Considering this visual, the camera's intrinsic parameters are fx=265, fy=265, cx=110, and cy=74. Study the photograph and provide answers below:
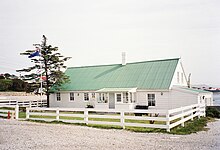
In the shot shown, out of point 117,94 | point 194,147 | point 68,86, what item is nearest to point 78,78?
point 68,86

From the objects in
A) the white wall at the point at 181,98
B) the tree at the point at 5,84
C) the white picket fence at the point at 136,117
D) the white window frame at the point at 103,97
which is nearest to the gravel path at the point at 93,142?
the white picket fence at the point at 136,117

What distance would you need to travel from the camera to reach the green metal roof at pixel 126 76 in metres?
23.7

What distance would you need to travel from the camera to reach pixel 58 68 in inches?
1124

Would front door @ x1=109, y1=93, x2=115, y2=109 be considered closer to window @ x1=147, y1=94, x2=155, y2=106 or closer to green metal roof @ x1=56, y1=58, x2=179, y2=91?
green metal roof @ x1=56, y1=58, x2=179, y2=91

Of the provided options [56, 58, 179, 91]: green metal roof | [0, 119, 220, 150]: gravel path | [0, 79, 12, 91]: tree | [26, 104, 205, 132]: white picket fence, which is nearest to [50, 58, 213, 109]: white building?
[56, 58, 179, 91]: green metal roof

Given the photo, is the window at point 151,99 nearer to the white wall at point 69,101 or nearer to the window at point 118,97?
the window at point 118,97

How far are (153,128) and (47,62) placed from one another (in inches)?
720

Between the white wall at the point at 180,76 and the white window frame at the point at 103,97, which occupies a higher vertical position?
the white wall at the point at 180,76

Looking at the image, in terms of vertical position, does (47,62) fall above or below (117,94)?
above

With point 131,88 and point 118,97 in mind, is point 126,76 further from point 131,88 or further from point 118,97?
point 118,97

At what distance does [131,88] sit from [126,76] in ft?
9.79

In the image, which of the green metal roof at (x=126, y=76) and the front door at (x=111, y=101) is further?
the front door at (x=111, y=101)

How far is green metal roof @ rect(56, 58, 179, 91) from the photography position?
77.8 ft

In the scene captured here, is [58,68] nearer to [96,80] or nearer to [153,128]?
[96,80]
